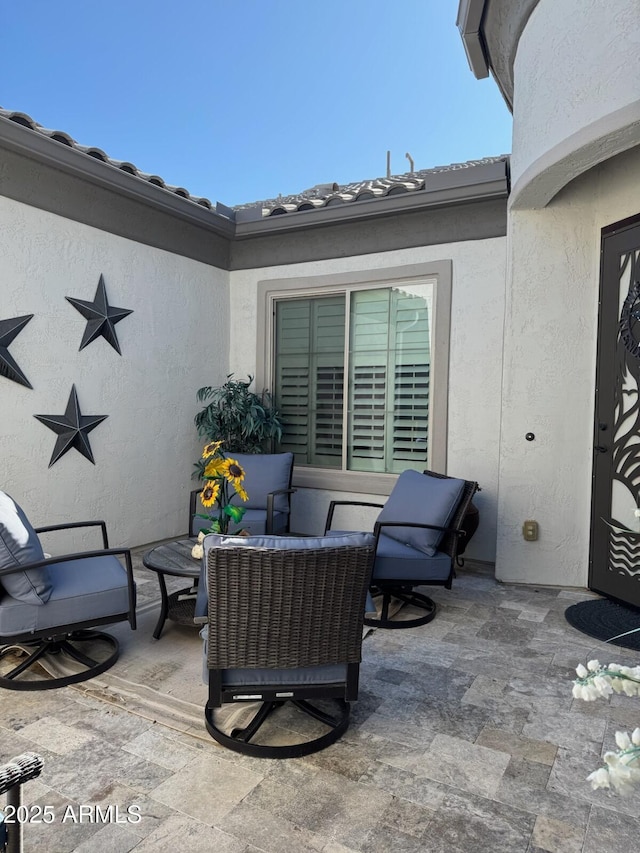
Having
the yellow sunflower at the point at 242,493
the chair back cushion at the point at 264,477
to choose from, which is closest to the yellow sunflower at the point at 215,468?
the yellow sunflower at the point at 242,493

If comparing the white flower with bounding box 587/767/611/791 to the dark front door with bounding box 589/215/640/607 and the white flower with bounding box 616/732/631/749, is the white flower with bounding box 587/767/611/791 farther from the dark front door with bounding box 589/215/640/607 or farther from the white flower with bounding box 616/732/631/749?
the dark front door with bounding box 589/215/640/607

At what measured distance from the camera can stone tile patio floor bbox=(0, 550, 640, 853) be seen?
1821 millimetres

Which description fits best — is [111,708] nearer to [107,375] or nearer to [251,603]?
[251,603]

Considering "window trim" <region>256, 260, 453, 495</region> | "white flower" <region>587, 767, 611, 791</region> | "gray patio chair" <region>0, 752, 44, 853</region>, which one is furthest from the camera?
"window trim" <region>256, 260, 453, 495</region>

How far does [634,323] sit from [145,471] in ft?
13.2

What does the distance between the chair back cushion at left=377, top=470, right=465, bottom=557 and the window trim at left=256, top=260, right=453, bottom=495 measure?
102 cm

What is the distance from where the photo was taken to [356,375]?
5508 millimetres

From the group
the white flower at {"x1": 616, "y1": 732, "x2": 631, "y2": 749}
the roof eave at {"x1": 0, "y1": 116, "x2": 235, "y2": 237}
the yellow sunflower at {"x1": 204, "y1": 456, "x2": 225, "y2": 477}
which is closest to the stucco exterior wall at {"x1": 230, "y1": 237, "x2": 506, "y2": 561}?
the roof eave at {"x1": 0, "y1": 116, "x2": 235, "y2": 237}

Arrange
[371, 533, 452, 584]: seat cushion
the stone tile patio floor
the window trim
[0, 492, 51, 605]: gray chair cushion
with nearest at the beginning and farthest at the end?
the stone tile patio floor → [0, 492, 51, 605]: gray chair cushion → [371, 533, 452, 584]: seat cushion → the window trim

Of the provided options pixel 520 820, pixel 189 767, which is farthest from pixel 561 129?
pixel 189 767

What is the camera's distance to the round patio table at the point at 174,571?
10.4 ft

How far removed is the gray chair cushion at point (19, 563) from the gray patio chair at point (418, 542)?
5.21ft

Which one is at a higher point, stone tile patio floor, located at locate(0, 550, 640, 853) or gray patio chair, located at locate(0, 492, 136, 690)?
gray patio chair, located at locate(0, 492, 136, 690)

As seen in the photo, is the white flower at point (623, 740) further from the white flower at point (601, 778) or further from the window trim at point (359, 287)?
the window trim at point (359, 287)
